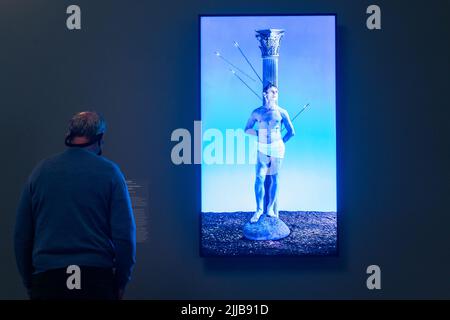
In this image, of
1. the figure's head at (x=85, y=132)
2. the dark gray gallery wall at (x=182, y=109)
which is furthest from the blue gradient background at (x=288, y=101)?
the figure's head at (x=85, y=132)

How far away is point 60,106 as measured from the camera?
3.18 meters

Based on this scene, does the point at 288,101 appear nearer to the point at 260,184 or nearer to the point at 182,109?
the point at 260,184

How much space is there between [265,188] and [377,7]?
1.32 m

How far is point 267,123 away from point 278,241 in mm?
713

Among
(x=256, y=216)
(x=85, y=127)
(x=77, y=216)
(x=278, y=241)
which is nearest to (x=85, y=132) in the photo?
(x=85, y=127)

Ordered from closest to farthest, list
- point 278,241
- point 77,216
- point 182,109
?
point 77,216 → point 278,241 → point 182,109

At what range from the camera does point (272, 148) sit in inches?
122

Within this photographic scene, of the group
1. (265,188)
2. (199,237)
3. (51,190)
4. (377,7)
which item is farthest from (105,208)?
(377,7)

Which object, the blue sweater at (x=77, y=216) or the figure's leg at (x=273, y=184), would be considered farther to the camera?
the figure's leg at (x=273, y=184)

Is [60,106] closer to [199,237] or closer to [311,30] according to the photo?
[199,237]

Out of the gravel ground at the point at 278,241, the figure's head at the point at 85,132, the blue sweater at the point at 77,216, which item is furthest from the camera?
the gravel ground at the point at 278,241

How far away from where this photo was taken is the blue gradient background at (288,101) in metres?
3.10

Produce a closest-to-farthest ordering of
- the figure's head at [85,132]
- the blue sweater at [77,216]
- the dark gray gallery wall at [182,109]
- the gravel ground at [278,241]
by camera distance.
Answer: the blue sweater at [77,216] < the figure's head at [85,132] < the gravel ground at [278,241] < the dark gray gallery wall at [182,109]

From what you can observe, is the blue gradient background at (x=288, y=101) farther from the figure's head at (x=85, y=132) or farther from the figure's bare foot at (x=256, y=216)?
the figure's head at (x=85, y=132)
